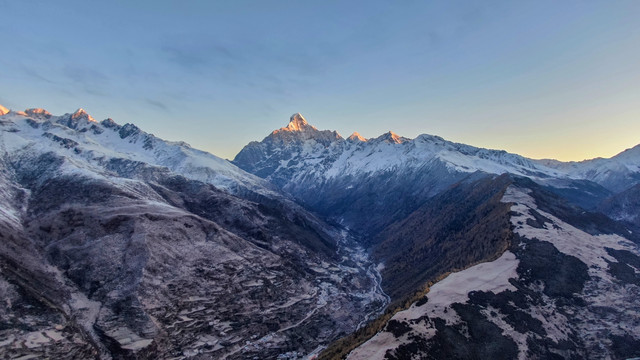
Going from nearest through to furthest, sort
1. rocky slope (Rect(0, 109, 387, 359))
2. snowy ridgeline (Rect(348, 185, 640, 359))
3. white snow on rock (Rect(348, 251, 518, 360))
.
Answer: white snow on rock (Rect(348, 251, 518, 360))
snowy ridgeline (Rect(348, 185, 640, 359))
rocky slope (Rect(0, 109, 387, 359))

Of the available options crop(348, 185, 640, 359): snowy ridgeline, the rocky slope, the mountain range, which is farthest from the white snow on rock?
the rocky slope

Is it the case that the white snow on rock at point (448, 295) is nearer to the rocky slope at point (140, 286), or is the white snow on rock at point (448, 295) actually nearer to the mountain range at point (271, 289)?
the mountain range at point (271, 289)

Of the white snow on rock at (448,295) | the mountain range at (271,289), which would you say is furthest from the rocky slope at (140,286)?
the white snow on rock at (448,295)

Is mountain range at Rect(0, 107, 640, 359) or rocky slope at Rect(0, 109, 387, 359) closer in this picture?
mountain range at Rect(0, 107, 640, 359)

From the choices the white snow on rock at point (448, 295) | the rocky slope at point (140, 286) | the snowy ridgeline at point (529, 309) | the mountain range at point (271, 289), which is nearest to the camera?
the white snow on rock at point (448, 295)

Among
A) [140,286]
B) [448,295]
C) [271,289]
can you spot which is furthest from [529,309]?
[140,286]

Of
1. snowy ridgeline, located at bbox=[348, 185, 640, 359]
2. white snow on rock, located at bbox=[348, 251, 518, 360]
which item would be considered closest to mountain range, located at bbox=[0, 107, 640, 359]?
snowy ridgeline, located at bbox=[348, 185, 640, 359]

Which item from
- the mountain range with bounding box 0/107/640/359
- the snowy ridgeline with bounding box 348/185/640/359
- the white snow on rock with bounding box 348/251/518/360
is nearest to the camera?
the white snow on rock with bounding box 348/251/518/360

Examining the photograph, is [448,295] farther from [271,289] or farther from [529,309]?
[271,289]

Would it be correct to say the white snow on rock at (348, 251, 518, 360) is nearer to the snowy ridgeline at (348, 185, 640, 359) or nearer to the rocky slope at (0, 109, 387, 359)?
the snowy ridgeline at (348, 185, 640, 359)
